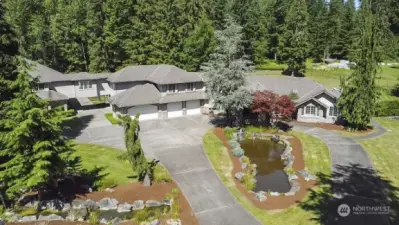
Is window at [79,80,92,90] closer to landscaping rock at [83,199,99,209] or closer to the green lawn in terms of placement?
the green lawn

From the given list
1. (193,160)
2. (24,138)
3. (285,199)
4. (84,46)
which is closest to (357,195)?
(285,199)

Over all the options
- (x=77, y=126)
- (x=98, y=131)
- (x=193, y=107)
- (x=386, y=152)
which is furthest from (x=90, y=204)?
(x=386, y=152)

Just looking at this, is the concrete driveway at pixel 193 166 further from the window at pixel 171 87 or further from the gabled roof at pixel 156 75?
the gabled roof at pixel 156 75

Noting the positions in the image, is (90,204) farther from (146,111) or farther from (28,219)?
(146,111)

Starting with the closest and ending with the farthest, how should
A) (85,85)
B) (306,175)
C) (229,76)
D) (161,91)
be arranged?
1. (306,175)
2. (229,76)
3. (161,91)
4. (85,85)

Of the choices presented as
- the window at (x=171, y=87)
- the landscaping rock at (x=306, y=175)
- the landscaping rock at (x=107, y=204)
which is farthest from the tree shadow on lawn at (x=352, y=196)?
the window at (x=171, y=87)
